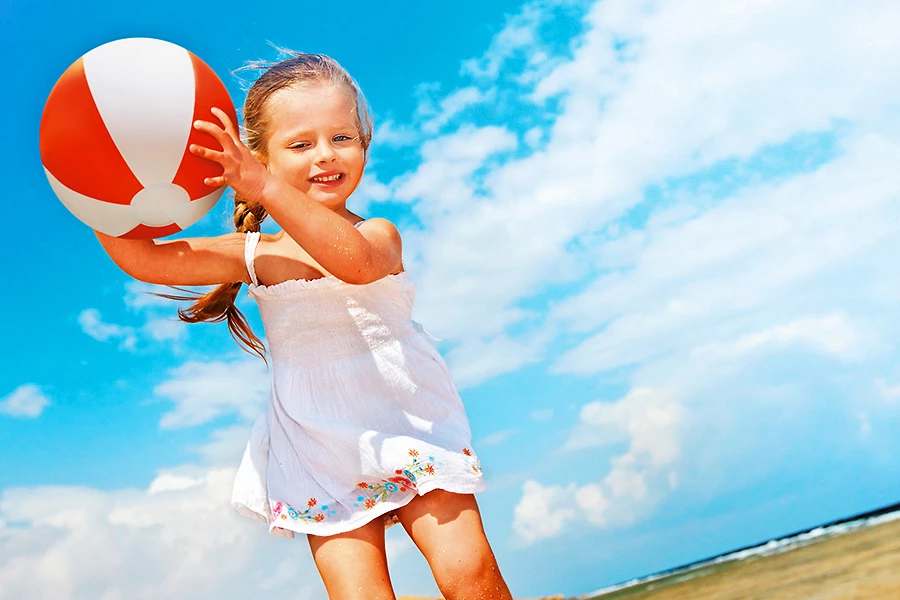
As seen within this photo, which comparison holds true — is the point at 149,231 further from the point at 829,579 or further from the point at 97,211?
the point at 829,579

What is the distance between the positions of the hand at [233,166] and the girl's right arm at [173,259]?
0.44m

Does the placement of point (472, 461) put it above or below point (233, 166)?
below

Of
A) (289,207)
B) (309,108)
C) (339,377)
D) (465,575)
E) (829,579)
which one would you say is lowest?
(829,579)

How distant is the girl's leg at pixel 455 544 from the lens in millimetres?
2762

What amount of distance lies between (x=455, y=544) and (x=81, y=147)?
1755 mm

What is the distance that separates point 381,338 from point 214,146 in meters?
0.91

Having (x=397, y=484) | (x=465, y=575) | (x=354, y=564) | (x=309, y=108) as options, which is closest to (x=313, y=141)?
(x=309, y=108)

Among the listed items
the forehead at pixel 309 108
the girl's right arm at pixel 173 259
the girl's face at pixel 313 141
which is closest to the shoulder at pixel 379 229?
the girl's face at pixel 313 141

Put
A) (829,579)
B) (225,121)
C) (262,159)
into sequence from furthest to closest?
(829,579), (262,159), (225,121)

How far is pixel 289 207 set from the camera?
258 cm

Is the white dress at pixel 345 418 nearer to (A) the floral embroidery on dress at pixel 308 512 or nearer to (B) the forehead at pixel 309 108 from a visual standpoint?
(A) the floral embroidery on dress at pixel 308 512

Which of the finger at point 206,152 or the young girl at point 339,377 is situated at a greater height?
the finger at point 206,152

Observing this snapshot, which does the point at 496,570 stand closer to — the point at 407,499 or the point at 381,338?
the point at 407,499

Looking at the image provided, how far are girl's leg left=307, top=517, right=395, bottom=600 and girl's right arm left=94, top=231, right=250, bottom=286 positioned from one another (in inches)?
40.1
